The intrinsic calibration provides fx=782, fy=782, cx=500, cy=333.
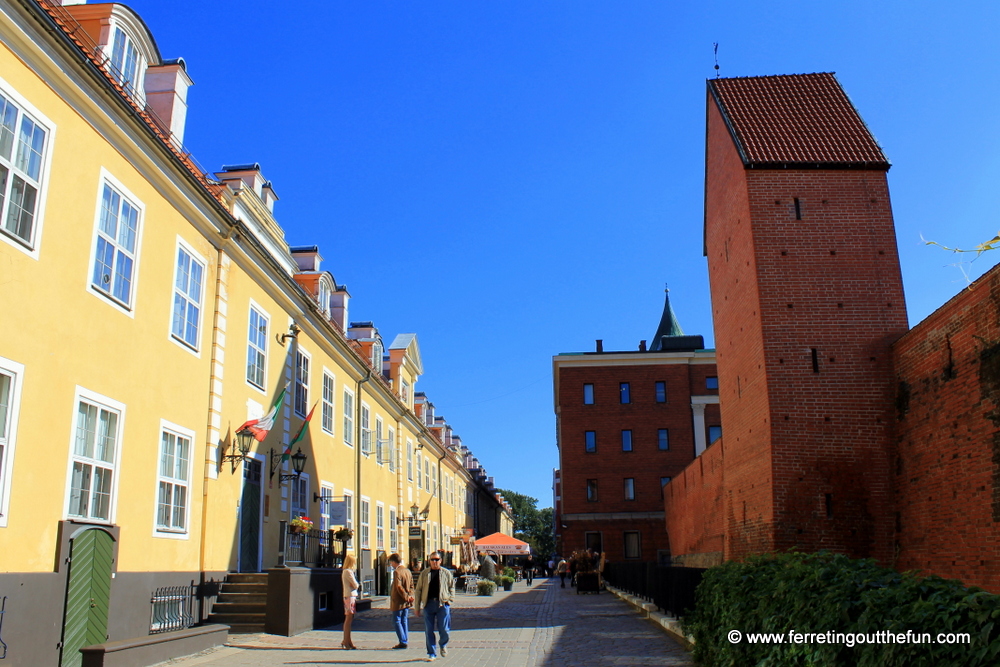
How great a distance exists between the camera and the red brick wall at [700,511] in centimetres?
2166

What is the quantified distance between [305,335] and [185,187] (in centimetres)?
736

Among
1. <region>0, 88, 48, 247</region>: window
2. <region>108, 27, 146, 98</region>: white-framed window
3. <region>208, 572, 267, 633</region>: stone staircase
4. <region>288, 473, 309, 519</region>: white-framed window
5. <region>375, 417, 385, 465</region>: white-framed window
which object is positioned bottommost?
<region>208, 572, 267, 633</region>: stone staircase

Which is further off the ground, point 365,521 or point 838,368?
point 838,368

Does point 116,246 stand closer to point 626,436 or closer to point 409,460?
point 409,460

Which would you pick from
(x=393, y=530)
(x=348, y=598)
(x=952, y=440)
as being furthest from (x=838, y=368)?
(x=393, y=530)

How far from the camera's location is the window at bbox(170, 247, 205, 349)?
44.8 feet

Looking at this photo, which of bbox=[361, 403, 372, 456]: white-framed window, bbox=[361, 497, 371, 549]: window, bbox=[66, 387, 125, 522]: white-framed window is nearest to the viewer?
bbox=[66, 387, 125, 522]: white-framed window

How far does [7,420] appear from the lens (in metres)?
8.91

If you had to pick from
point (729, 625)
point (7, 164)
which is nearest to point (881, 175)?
point (729, 625)

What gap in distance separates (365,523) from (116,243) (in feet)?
52.8

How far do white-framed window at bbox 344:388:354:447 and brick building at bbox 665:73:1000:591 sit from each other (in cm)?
1137

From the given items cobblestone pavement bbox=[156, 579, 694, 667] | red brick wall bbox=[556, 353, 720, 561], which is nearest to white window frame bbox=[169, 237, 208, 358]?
cobblestone pavement bbox=[156, 579, 694, 667]

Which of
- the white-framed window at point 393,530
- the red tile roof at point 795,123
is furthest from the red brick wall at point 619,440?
the red tile roof at point 795,123

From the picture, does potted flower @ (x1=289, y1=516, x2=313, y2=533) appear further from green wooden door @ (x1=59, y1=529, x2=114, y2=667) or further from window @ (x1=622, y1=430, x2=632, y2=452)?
window @ (x1=622, y1=430, x2=632, y2=452)
